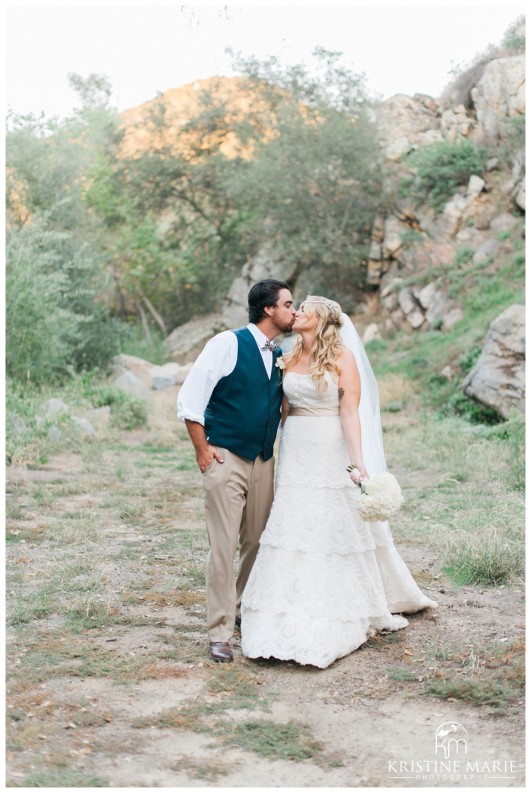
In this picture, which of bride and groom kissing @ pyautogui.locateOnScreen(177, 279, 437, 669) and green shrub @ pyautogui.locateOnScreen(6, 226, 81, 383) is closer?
bride and groom kissing @ pyautogui.locateOnScreen(177, 279, 437, 669)

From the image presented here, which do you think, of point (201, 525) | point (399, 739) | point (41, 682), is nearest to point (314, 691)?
point (399, 739)

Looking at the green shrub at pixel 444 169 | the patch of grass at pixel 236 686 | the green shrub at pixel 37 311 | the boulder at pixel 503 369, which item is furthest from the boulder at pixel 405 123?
the patch of grass at pixel 236 686

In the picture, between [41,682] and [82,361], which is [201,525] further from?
[82,361]

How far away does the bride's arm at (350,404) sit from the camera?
15.8 feet

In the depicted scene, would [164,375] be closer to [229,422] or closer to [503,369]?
[503,369]

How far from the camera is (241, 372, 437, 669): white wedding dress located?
184 inches

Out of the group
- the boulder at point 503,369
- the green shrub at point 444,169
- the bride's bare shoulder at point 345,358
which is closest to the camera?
the bride's bare shoulder at point 345,358

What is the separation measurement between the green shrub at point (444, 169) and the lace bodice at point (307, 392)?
55.8ft

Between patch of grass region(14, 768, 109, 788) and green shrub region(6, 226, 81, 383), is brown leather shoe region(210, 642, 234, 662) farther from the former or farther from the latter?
green shrub region(6, 226, 81, 383)

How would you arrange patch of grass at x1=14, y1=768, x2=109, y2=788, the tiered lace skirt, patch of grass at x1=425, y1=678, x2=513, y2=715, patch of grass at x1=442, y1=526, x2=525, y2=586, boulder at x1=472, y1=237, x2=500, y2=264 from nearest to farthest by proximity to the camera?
patch of grass at x1=14, y1=768, x2=109, y2=788 → patch of grass at x1=425, y1=678, x2=513, y2=715 → the tiered lace skirt → patch of grass at x1=442, y1=526, x2=525, y2=586 → boulder at x1=472, y1=237, x2=500, y2=264

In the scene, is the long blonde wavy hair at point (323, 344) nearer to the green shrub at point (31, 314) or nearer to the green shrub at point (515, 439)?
the green shrub at point (515, 439)

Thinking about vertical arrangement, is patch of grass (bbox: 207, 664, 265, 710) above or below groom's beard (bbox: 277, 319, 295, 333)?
below

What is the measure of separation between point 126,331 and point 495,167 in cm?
959

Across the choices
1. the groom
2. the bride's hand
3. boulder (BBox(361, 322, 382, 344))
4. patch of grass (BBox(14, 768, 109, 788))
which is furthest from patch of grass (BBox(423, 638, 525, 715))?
boulder (BBox(361, 322, 382, 344))
